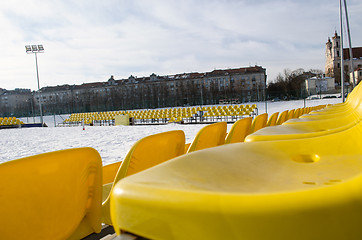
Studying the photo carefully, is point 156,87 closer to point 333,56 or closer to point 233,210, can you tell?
point 333,56

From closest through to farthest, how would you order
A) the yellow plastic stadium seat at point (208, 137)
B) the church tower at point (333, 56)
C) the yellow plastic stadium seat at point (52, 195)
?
1. the yellow plastic stadium seat at point (52, 195)
2. the yellow plastic stadium seat at point (208, 137)
3. the church tower at point (333, 56)

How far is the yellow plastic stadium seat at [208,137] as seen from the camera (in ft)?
4.74

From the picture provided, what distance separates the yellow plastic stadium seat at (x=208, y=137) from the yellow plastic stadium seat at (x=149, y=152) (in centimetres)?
8

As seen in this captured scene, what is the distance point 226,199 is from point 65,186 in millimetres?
856

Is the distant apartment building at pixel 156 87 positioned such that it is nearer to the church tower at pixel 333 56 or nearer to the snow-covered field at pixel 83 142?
the church tower at pixel 333 56

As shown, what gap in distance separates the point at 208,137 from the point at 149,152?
0.50 metres

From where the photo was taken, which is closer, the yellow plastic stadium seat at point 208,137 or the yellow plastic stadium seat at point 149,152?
the yellow plastic stadium seat at point 149,152

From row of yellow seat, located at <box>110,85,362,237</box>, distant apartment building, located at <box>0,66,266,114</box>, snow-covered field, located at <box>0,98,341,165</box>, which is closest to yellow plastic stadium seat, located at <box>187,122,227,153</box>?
row of yellow seat, located at <box>110,85,362,237</box>

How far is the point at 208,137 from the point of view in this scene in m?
1.64

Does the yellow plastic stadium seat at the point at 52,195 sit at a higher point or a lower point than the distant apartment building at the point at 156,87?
lower

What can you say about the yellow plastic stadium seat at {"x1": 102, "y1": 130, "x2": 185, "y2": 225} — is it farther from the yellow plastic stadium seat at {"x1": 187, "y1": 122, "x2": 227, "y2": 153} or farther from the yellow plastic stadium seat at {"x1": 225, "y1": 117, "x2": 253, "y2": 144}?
the yellow plastic stadium seat at {"x1": 225, "y1": 117, "x2": 253, "y2": 144}

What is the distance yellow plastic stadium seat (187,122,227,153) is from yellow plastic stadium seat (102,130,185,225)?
0.08 m

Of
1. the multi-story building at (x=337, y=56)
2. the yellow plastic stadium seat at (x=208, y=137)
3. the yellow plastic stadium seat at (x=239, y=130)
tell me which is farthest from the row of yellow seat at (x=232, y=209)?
the multi-story building at (x=337, y=56)

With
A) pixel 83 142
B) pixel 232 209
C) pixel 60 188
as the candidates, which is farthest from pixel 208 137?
pixel 83 142
